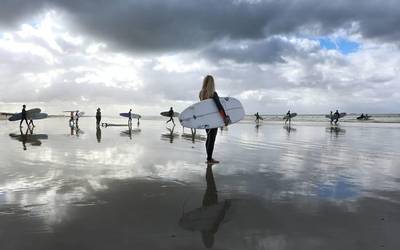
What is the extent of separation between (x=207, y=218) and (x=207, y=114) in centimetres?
682

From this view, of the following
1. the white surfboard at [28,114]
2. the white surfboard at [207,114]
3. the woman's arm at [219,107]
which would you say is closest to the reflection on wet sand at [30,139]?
the white surfboard at [207,114]

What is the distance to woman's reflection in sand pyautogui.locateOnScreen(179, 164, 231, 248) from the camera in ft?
14.9

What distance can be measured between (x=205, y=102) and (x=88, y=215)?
283 inches

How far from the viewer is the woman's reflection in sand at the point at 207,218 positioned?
454 cm

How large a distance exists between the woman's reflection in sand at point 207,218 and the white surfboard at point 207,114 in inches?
196

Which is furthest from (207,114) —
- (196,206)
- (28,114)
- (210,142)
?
(28,114)

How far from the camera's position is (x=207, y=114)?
11.8m

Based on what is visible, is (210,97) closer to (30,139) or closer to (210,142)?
(210,142)

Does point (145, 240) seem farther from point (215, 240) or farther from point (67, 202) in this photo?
point (67, 202)

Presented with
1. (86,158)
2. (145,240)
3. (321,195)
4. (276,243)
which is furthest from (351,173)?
(86,158)

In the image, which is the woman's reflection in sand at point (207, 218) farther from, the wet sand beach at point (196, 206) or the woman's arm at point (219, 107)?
the woman's arm at point (219, 107)

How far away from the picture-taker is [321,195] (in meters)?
6.63

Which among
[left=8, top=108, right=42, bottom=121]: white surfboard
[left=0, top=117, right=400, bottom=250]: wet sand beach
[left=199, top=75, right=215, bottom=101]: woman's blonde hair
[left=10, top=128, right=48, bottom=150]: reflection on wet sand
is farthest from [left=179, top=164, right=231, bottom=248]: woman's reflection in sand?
[left=8, top=108, right=42, bottom=121]: white surfboard

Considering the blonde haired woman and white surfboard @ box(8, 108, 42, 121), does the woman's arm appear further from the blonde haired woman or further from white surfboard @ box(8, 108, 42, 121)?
white surfboard @ box(8, 108, 42, 121)
